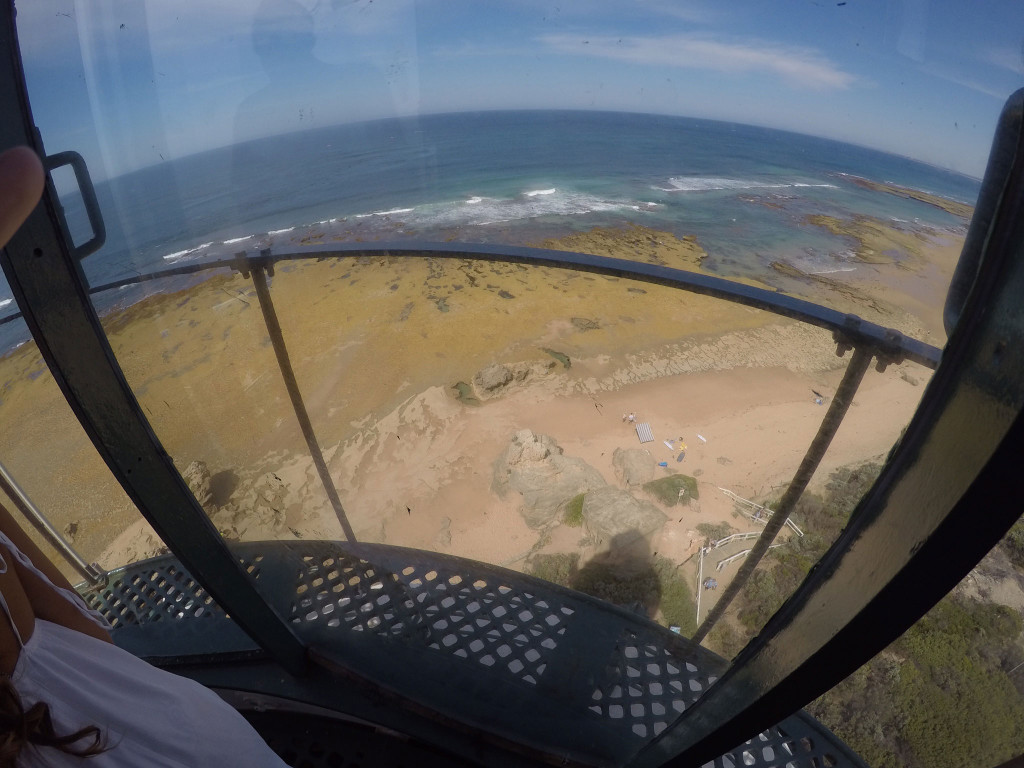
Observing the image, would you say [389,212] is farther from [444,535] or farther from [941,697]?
[941,697]

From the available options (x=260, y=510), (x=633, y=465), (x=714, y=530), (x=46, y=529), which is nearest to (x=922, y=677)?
(x=714, y=530)

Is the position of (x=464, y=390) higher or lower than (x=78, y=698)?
lower

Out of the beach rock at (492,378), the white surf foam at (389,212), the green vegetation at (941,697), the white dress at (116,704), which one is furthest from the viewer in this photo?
the white surf foam at (389,212)

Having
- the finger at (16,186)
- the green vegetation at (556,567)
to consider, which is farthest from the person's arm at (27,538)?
the green vegetation at (556,567)

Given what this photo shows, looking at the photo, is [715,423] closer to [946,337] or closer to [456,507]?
[456,507]

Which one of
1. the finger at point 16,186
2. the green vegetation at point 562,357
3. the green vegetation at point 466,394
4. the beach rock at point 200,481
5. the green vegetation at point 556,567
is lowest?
the green vegetation at point 556,567

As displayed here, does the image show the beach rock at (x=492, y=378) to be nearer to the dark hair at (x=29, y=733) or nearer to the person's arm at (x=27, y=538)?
the person's arm at (x=27, y=538)

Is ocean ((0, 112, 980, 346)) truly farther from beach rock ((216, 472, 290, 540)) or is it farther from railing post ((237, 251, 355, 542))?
beach rock ((216, 472, 290, 540))

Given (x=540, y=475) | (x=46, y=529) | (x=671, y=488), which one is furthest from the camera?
(x=540, y=475)
